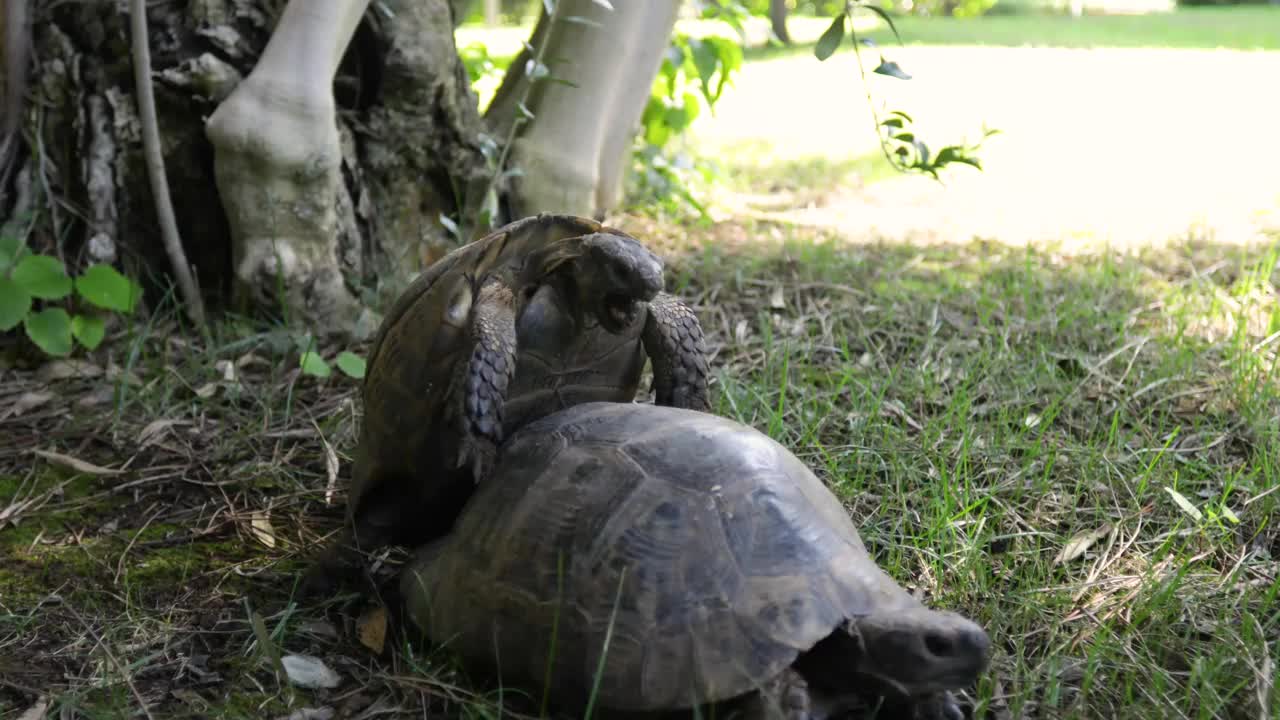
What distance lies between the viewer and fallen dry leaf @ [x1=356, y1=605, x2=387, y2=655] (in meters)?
2.04

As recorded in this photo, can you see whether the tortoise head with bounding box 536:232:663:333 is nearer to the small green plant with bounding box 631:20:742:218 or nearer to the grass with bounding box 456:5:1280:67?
the small green plant with bounding box 631:20:742:218

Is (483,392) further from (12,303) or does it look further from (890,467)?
(12,303)

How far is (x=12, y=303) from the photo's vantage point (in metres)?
3.10

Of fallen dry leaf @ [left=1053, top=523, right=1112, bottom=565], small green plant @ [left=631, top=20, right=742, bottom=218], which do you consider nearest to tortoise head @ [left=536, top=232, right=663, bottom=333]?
fallen dry leaf @ [left=1053, top=523, right=1112, bottom=565]

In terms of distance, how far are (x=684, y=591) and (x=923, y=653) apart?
35 cm

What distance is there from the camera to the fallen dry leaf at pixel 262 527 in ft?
8.04

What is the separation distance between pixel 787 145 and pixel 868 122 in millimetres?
1392

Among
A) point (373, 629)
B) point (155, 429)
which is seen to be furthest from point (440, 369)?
point (155, 429)

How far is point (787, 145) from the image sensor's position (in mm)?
7523

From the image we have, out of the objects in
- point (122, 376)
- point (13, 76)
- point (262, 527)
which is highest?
point (13, 76)

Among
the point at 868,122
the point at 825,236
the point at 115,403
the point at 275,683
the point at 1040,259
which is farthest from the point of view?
the point at 868,122

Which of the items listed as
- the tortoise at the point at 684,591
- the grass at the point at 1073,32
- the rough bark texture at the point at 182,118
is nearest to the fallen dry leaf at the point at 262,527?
the tortoise at the point at 684,591

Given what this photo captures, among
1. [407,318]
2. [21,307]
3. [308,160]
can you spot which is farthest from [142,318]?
[407,318]

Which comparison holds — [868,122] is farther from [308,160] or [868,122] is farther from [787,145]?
[308,160]
